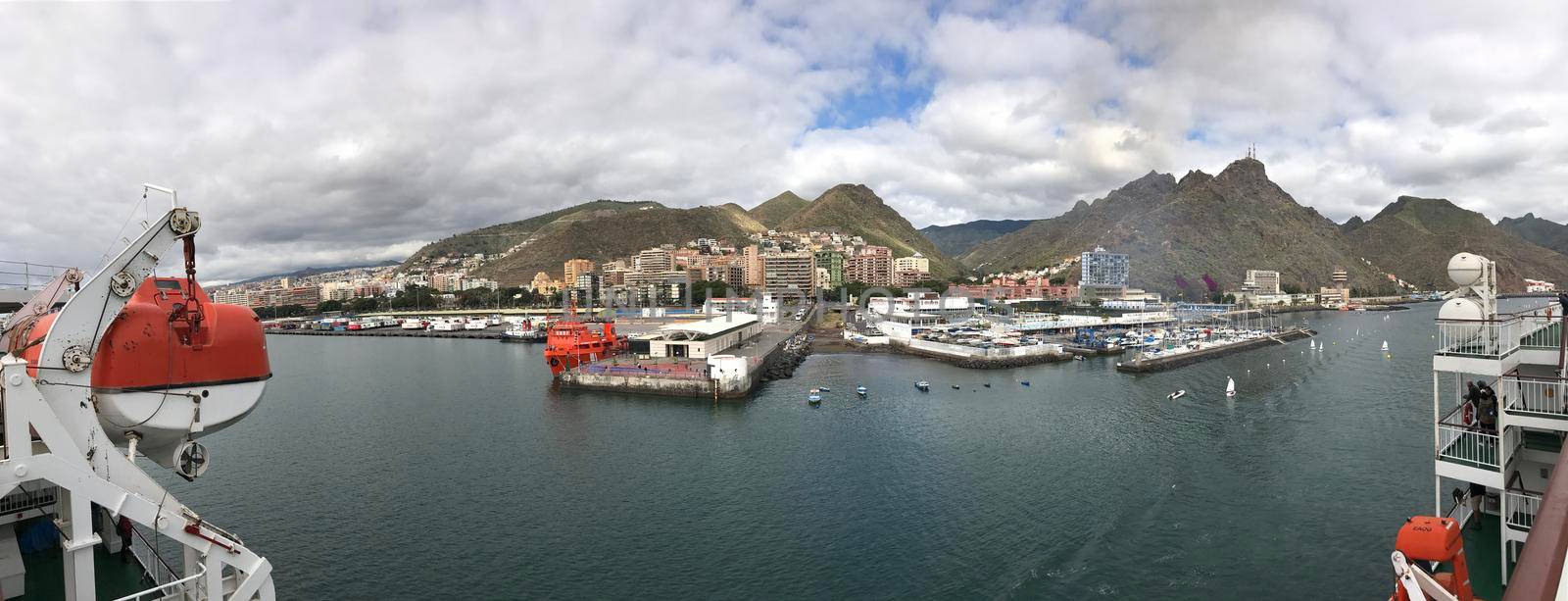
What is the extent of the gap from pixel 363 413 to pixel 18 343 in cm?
1719

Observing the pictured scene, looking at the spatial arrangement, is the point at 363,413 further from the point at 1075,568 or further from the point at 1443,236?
the point at 1443,236

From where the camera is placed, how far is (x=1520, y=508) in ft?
21.6

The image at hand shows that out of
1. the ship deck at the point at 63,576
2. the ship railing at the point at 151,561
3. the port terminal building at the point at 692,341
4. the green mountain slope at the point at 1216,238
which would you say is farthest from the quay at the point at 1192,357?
Answer: the green mountain slope at the point at 1216,238

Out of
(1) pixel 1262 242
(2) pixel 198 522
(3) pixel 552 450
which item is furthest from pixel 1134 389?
(1) pixel 1262 242

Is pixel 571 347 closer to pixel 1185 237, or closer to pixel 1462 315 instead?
pixel 1462 315

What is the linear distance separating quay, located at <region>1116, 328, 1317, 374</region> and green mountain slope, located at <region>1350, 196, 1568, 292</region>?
110 m

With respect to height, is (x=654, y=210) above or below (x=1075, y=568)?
above

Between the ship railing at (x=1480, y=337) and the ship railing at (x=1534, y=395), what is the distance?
0.33 m

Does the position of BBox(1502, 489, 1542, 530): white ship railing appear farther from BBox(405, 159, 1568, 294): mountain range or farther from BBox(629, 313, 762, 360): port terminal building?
BBox(405, 159, 1568, 294): mountain range

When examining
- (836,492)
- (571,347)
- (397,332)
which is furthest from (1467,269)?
(397,332)

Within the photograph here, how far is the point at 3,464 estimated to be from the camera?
16.3 ft

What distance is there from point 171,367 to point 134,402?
1.30 feet

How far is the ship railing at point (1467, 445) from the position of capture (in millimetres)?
6828

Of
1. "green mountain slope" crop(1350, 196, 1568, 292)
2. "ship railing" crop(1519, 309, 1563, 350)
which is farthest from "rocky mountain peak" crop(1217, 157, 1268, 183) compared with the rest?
"ship railing" crop(1519, 309, 1563, 350)
